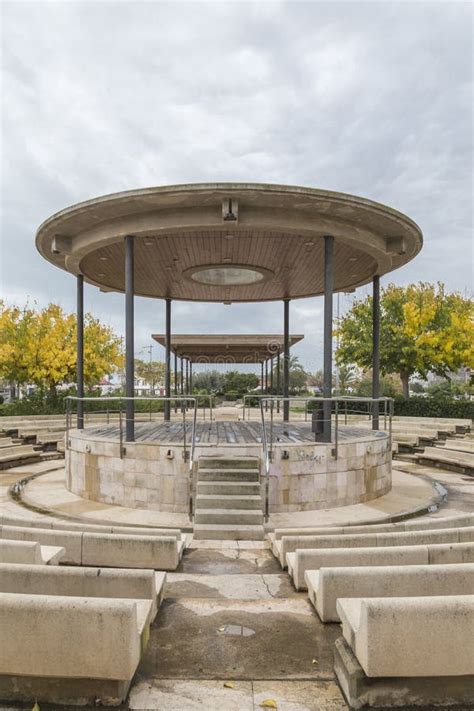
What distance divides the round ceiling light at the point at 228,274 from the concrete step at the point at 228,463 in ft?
21.7

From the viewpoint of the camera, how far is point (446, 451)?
1616 cm

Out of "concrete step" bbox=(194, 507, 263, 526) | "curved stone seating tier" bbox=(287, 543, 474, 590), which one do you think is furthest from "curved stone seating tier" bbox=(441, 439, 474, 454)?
"curved stone seating tier" bbox=(287, 543, 474, 590)

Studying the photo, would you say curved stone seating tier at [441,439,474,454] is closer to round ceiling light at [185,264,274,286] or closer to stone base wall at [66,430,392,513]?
stone base wall at [66,430,392,513]

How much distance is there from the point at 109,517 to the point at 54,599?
6114mm

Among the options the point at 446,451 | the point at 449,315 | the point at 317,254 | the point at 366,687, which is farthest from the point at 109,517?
the point at 449,315

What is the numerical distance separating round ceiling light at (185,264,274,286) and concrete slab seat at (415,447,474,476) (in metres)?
7.66

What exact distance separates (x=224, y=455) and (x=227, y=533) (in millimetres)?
1936

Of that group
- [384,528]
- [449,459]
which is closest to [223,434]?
[384,528]

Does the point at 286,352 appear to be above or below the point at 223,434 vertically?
above

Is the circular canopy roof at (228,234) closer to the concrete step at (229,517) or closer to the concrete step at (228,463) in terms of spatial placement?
the concrete step at (228,463)

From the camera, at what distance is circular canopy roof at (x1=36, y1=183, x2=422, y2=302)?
9.36m

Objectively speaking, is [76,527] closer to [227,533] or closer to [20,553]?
[227,533]

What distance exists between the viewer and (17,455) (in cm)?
1549

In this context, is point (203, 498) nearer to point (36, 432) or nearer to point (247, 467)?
point (247, 467)
